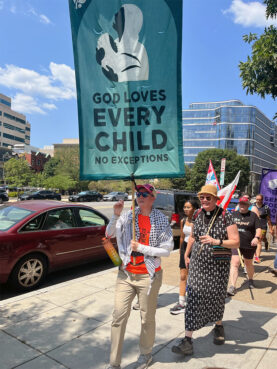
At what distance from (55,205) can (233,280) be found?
3.74m

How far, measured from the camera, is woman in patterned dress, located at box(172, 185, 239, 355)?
10.4 feet

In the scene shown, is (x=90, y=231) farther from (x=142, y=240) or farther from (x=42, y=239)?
(x=142, y=240)

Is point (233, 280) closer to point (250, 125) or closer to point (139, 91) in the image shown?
point (139, 91)

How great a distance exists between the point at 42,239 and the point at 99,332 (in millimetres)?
2418

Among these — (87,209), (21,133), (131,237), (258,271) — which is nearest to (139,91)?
(131,237)

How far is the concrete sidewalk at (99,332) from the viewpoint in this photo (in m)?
3.07

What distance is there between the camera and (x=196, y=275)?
3.24 m

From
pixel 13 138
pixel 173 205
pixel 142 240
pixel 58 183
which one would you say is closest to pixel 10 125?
pixel 13 138

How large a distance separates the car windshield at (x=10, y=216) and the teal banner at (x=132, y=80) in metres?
3.08

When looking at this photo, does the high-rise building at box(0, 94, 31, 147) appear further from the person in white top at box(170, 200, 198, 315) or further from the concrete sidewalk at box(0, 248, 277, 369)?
the person in white top at box(170, 200, 198, 315)

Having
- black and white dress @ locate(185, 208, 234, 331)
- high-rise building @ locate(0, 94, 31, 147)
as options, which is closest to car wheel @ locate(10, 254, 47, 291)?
black and white dress @ locate(185, 208, 234, 331)

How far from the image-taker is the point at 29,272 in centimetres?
534

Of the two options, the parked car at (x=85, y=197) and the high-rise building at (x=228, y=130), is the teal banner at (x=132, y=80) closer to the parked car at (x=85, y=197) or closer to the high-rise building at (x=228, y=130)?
the parked car at (x=85, y=197)

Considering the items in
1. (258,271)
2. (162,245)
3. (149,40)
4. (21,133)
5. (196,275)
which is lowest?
(258,271)
